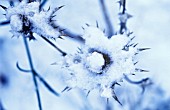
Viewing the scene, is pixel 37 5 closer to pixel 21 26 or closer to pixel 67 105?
pixel 21 26

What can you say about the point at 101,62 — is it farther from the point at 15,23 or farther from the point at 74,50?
the point at 74,50

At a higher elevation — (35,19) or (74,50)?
(35,19)

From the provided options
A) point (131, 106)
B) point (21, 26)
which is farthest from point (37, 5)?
point (131, 106)

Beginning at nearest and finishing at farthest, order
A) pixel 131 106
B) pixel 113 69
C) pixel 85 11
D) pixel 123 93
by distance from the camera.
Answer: pixel 113 69 < pixel 131 106 < pixel 123 93 < pixel 85 11

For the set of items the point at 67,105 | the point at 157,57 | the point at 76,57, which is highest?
the point at 76,57

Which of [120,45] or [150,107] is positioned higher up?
[120,45]

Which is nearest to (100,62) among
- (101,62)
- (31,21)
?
(101,62)

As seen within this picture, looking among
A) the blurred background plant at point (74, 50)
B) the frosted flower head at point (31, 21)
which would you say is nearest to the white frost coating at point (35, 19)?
the frosted flower head at point (31, 21)
